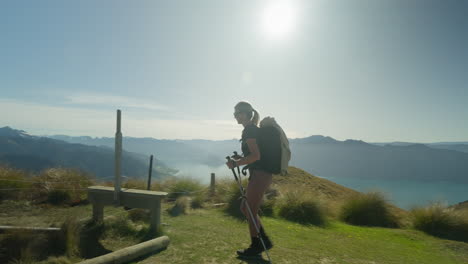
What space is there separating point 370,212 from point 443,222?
2063mm

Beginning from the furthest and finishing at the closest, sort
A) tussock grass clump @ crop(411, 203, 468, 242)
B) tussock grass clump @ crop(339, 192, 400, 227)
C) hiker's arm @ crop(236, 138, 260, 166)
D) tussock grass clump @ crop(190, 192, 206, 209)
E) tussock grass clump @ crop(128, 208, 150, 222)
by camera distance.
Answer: tussock grass clump @ crop(190, 192, 206, 209) → tussock grass clump @ crop(339, 192, 400, 227) → tussock grass clump @ crop(411, 203, 468, 242) → tussock grass clump @ crop(128, 208, 150, 222) → hiker's arm @ crop(236, 138, 260, 166)

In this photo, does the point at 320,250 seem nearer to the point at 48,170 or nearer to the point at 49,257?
the point at 49,257

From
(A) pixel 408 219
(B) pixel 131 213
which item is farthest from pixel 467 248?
(B) pixel 131 213

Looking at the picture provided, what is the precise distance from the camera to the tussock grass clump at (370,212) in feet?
27.7

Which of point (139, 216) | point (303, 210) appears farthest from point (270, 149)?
point (303, 210)

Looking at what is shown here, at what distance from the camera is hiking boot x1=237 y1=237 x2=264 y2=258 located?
11.4 feet

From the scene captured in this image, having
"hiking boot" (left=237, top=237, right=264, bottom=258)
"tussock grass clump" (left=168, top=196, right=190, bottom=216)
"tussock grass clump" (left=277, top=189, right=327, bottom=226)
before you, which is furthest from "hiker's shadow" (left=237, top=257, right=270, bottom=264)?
"tussock grass clump" (left=277, top=189, right=327, bottom=226)

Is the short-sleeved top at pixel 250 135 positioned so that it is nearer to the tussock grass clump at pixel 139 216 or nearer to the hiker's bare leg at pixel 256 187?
the hiker's bare leg at pixel 256 187

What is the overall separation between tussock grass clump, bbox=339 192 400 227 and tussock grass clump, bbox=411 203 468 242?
0.95 meters

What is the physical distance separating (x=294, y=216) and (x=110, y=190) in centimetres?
575

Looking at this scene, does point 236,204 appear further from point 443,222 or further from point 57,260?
point 443,222

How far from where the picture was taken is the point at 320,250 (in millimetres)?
4391

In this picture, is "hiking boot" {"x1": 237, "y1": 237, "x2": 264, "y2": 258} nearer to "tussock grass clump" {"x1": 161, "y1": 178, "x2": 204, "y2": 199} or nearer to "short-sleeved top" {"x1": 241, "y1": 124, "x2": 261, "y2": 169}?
"short-sleeved top" {"x1": 241, "y1": 124, "x2": 261, "y2": 169}

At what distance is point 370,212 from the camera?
8.61 m
